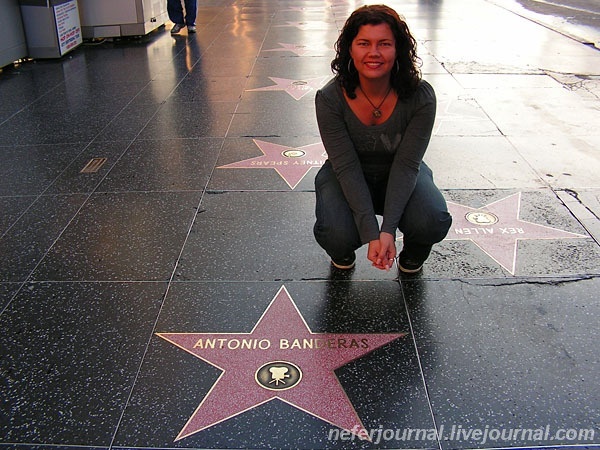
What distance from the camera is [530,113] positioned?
5676 mm

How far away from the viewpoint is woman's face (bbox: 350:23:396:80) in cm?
262

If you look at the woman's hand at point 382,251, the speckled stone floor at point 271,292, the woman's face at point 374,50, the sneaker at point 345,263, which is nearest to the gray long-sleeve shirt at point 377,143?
the woman's hand at point 382,251

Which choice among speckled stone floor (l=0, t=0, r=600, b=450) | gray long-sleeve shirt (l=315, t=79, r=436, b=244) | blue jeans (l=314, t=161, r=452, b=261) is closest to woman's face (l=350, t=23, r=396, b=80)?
gray long-sleeve shirt (l=315, t=79, r=436, b=244)

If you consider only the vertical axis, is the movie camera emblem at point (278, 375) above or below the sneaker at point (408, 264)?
below

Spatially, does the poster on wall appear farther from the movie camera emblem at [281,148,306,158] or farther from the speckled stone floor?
Answer: the movie camera emblem at [281,148,306,158]

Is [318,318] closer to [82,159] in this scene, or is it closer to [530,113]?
[82,159]

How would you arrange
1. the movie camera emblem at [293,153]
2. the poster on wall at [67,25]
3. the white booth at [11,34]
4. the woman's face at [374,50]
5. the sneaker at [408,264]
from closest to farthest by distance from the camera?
the woman's face at [374,50], the sneaker at [408,264], the movie camera emblem at [293,153], the white booth at [11,34], the poster on wall at [67,25]

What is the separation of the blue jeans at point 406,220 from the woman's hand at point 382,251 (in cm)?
20

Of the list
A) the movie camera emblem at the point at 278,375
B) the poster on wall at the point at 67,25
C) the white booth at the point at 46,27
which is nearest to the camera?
the movie camera emblem at the point at 278,375

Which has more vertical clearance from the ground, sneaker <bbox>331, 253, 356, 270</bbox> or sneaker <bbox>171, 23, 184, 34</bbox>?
sneaker <bbox>171, 23, 184, 34</bbox>

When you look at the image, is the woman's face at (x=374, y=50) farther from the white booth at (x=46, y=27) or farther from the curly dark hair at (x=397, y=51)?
the white booth at (x=46, y=27)

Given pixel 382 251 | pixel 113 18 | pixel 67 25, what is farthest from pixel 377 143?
pixel 113 18

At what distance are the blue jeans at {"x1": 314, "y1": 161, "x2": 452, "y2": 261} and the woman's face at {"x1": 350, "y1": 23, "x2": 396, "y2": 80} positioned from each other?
2.03 feet

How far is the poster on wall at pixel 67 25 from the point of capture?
8.00m
